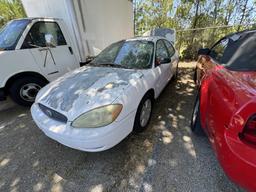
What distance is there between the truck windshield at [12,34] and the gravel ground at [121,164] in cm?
173

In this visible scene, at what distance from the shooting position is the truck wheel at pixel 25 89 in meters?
3.36

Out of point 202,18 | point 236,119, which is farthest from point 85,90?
point 202,18

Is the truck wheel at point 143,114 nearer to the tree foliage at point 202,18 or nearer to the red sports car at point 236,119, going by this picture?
the red sports car at point 236,119

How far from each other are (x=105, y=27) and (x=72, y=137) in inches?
183

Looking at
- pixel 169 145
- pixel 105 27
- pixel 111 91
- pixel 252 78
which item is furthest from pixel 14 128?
pixel 105 27

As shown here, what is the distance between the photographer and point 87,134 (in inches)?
71.0

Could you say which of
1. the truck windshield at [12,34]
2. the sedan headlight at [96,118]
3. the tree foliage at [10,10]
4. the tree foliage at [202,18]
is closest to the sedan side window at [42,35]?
the truck windshield at [12,34]

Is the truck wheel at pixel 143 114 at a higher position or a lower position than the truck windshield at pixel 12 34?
lower

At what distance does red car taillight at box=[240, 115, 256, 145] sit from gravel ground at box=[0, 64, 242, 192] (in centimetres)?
89

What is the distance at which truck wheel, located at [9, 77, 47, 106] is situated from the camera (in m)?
3.36

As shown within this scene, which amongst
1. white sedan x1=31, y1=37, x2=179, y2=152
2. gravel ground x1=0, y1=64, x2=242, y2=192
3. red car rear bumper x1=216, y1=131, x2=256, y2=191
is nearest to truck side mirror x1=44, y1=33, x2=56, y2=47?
white sedan x1=31, y1=37, x2=179, y2=152

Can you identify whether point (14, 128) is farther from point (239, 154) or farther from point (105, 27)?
point (105, 27)

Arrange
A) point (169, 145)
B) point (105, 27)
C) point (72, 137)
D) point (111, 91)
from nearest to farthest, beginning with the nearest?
point (72, 137), point (111, 91), point (169, 145), point (105, 27)

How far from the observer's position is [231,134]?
1.28 meters
